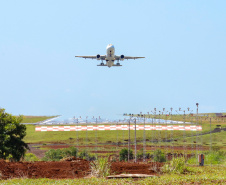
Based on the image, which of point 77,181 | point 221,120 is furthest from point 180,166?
point 221,120

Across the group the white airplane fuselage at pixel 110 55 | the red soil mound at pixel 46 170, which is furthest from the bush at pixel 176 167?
the white airplane fuselage at pixel 110 55

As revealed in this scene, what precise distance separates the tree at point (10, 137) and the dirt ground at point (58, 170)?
33.9 ft

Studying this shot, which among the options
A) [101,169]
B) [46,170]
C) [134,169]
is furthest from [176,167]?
[46,170]

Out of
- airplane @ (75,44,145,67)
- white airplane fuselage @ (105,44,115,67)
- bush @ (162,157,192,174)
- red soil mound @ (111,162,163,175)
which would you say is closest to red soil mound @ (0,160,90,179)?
red soil mound @ (111,162,163,175)

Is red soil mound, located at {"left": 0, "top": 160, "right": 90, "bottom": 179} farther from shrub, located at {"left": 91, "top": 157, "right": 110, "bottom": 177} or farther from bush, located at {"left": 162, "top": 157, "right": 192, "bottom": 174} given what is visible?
bush, located at {"left": 162, "top": 157, "right": 192, "bottom": 174}

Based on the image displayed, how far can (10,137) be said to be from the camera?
30.5m

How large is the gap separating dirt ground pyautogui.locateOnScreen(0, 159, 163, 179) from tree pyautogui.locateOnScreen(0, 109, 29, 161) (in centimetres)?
1033

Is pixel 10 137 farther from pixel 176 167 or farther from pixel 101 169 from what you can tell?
pixel 176 167

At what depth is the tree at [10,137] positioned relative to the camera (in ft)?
96.9

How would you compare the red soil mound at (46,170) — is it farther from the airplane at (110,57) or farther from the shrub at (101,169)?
the airplane at (110,57)

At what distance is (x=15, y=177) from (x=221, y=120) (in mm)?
87447

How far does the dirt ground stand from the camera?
18016 mm

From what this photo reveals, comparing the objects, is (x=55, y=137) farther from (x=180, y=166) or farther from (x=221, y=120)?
(x=180, y=166)

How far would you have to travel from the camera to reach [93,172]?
17.5m
